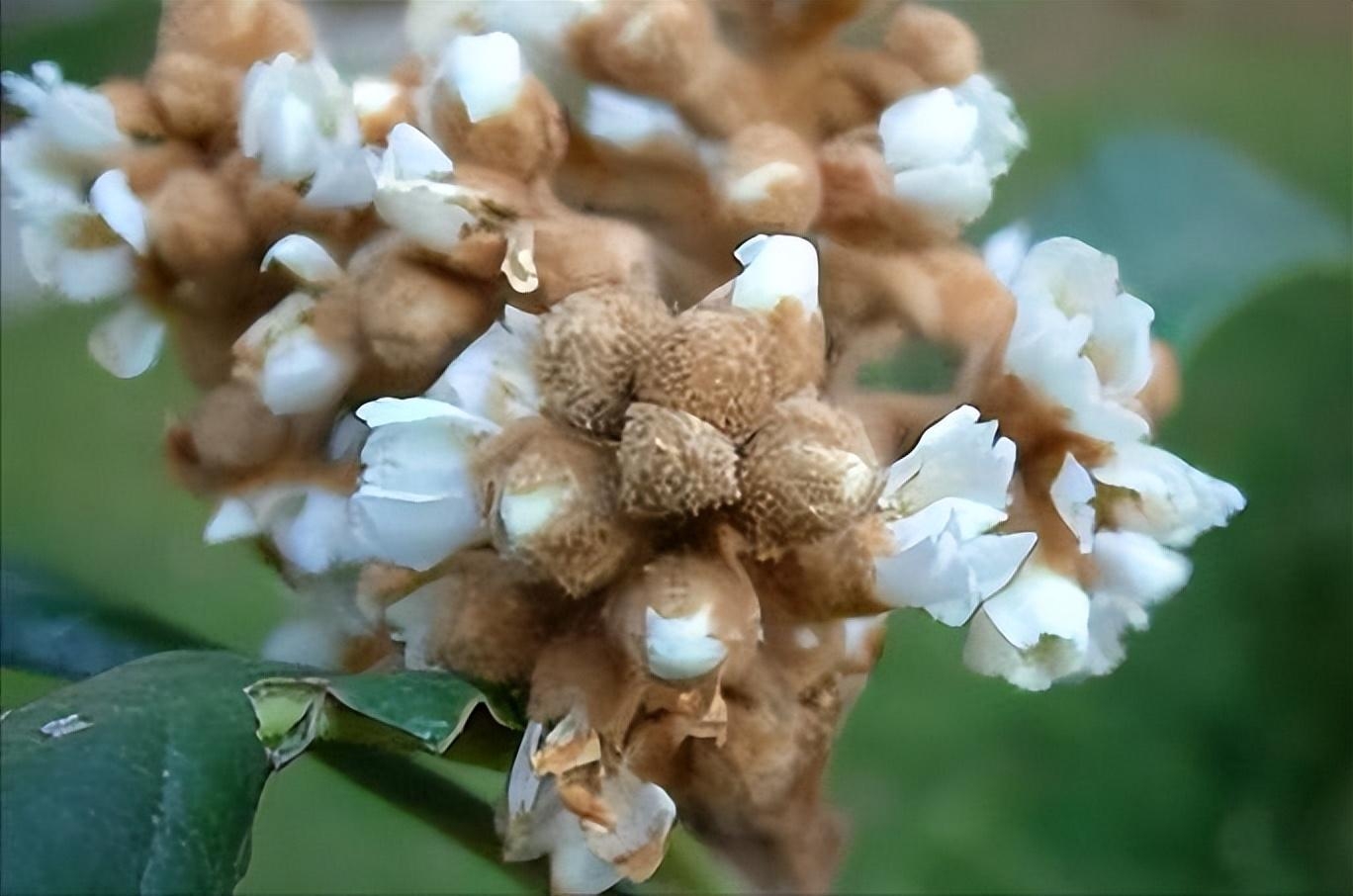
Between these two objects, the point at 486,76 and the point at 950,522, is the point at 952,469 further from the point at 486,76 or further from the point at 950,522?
the point at 486,76

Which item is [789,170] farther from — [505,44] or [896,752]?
[896,752]

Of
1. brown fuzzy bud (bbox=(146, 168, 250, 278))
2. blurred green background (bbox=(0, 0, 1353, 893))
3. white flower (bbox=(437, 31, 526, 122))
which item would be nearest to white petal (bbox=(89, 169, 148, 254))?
brown fuzzy bud (bbox=(146, 168, 250, 278))

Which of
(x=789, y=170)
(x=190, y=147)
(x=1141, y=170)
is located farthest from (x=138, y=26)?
(x=1141, y=170)

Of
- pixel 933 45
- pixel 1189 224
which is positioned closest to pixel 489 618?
pixel 933 45

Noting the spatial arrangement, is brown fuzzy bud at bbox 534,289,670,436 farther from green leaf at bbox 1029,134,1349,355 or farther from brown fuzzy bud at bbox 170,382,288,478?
green leaf at bbox 1029,134,1349,355

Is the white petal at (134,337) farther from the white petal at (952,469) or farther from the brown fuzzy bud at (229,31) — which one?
the white petal at (952,469)
